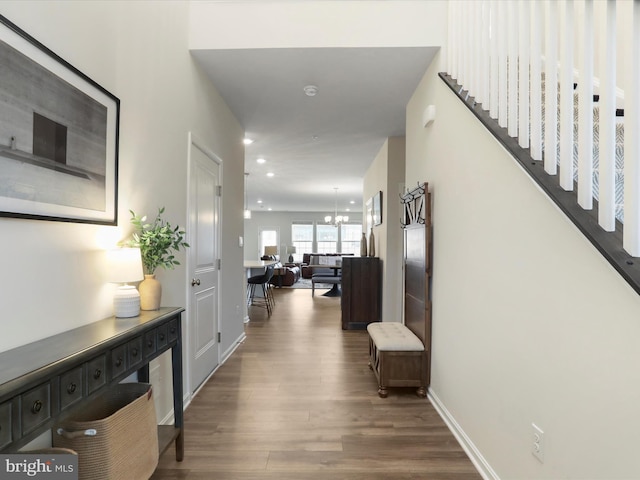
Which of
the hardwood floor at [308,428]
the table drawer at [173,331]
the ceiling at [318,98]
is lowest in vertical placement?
the hardwood floor at [308,428]

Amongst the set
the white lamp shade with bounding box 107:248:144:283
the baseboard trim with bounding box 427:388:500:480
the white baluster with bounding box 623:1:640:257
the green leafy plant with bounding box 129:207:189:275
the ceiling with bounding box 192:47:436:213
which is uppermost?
the ceiling with bounding box 192:47:436:213

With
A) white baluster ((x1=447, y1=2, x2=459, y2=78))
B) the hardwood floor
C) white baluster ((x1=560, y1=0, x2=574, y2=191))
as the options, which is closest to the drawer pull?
the hardwood floor

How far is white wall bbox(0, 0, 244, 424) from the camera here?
1267 mm

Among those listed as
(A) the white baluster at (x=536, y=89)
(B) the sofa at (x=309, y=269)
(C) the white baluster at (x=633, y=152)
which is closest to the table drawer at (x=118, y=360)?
(C) the white baluster at (x=633, y=152)

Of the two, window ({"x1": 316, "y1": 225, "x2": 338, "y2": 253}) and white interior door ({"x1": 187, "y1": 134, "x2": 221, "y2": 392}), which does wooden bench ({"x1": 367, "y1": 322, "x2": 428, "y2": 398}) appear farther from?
window ({"x1": 316, "y1": 225, "x2": 338, "y2": 253})

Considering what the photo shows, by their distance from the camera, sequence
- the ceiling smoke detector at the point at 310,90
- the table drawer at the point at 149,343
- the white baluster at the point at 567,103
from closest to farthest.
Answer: the white baluster at the point at 567,103
the table drawer at the point at 149,343
the ceiling smoke detector at the point at 310,90

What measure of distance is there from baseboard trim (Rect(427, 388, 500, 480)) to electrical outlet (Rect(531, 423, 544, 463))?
0.40 metres

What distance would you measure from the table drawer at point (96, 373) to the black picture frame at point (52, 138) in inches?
22.8

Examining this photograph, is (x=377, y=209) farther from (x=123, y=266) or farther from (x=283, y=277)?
(x=283, y=277)

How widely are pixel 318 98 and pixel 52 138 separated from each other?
2.57 meters

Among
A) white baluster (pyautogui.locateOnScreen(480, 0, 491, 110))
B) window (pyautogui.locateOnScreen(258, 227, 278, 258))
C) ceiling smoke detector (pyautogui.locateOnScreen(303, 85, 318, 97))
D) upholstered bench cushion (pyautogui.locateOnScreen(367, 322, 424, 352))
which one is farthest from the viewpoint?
window (pyautogui.locateOnScreen(258, 227, 278, 258))

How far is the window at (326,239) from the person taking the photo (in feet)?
46.4

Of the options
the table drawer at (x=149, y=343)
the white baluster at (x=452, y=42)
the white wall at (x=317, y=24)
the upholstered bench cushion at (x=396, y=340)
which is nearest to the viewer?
the table drawer at (x=149, y=343)

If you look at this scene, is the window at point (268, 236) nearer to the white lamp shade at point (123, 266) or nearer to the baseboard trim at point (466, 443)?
the baseboard trim at point (466, 443)
